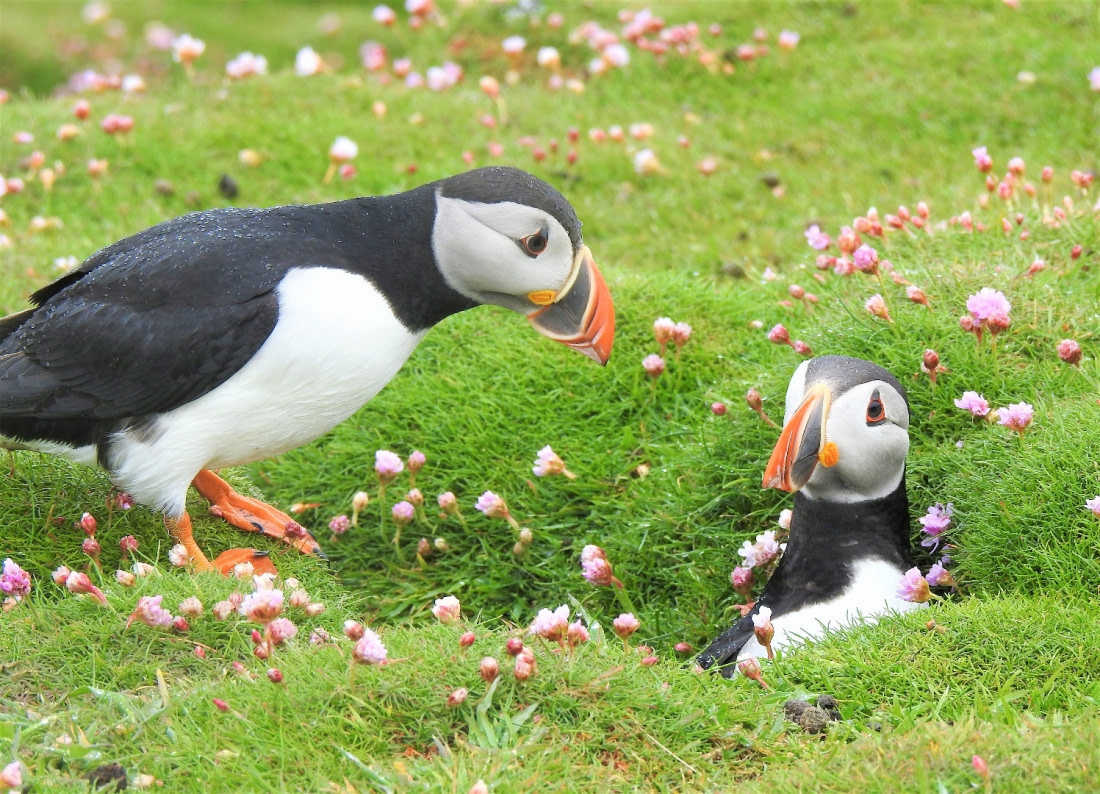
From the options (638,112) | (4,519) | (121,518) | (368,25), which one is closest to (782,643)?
(121,518)

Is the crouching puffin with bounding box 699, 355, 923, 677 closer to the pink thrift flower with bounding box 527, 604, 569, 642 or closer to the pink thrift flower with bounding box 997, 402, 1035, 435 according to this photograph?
the pink thrift flower with bounding box 997, 402, 1035, 435

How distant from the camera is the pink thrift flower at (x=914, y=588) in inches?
153


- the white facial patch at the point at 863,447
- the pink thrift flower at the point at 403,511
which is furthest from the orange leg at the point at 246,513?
the white facial patch at the point at 863,447

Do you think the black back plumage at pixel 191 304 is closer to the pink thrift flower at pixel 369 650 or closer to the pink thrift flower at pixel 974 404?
the pink thrift flower at pixel 369 650

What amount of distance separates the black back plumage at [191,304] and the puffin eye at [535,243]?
0.09 metres

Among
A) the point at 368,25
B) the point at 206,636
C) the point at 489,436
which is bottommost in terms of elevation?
the point at 368,25

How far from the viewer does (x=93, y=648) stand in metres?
3.64

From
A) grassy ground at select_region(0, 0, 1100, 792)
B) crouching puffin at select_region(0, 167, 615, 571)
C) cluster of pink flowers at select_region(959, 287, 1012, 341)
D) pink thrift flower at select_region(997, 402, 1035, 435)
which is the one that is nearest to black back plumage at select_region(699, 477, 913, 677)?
grassy ground at select_region(0, 0, 1100, 792)

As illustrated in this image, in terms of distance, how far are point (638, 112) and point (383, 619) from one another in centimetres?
526

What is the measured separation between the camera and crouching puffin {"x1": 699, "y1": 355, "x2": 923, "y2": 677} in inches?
159

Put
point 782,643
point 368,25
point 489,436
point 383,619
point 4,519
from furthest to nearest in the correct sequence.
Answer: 1. point 368,25
2. point 489,436
3. point 383,619
4. point 4,519
5. point 782,643

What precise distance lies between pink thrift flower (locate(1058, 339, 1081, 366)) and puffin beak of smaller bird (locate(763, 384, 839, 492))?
1007mm

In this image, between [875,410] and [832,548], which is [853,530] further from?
[875,410]

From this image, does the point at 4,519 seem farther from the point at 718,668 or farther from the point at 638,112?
the point at 638,112
